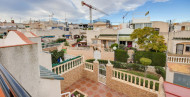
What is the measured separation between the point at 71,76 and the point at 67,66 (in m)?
1.26

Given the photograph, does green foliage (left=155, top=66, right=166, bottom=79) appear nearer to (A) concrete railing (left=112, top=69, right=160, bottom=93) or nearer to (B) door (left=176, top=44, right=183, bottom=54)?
(A) concrete railing (left=112, top=69, right=160, bottom=93)

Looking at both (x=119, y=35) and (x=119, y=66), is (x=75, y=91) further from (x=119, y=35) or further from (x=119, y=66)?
(x=119, y=35)

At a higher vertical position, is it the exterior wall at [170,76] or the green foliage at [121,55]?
the green foliage at [121,55]

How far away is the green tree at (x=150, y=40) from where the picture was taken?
17.2 m

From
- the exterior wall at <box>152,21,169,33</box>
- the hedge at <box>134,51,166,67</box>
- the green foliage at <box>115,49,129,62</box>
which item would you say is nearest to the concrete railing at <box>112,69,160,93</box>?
the hedge at <box>134,51,166,67</box>

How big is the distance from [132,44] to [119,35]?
4499 mm

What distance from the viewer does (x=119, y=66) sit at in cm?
→ 1736

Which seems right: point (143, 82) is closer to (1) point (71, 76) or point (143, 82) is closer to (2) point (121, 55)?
(1) point (71, 76)

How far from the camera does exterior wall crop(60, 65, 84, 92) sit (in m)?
8.89

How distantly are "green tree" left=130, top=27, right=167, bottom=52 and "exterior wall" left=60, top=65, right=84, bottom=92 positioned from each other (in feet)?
46.9

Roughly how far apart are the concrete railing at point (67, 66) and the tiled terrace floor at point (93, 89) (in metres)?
1.84

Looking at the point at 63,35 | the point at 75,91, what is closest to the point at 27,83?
the point at 75,91

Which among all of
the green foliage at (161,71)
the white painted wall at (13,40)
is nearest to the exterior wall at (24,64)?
the white painted wall at (13,40)

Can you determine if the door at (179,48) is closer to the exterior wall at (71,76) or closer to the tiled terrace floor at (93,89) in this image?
the tiled terrace floor at (93,89)
